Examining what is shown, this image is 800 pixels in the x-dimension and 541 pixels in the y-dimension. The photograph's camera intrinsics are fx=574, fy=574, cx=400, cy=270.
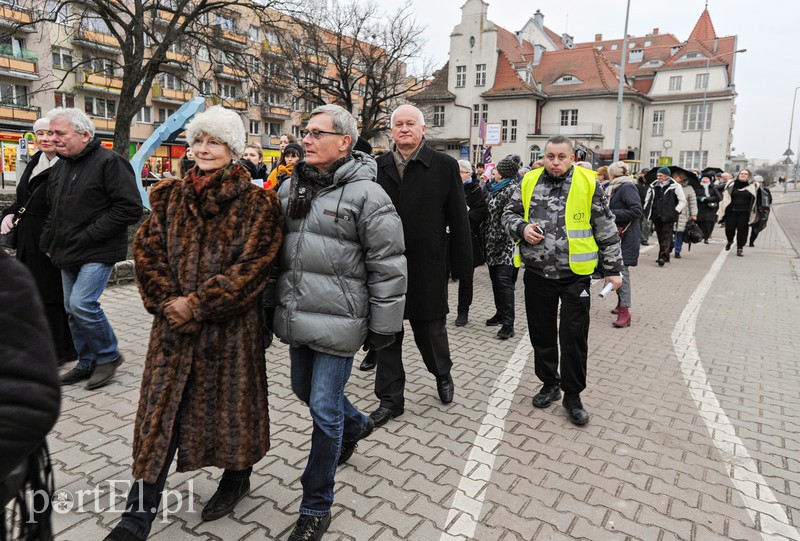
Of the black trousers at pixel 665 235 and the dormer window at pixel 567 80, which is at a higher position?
the dormer window at pixel 567 80

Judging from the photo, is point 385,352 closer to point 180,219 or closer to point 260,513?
point 260,513

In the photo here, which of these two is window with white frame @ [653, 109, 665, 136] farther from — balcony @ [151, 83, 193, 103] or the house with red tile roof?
balcony @ [151, 83, 193, 103]

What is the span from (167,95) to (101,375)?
167 ft

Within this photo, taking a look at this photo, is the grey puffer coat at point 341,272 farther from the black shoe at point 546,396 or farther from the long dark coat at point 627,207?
the long dark coat at point 627,207

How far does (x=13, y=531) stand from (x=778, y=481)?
392cm

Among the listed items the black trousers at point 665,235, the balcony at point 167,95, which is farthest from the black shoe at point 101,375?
the balcony at point 167,95

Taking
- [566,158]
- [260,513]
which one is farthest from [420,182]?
[260,513]

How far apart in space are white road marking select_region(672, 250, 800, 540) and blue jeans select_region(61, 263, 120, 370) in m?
4.56

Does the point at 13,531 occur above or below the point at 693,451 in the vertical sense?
above

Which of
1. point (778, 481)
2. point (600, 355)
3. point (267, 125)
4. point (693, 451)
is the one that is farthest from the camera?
point (267, 125)

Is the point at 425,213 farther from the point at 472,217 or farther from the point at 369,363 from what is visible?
the point at 472,217

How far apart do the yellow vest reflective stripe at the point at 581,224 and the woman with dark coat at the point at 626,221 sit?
3000 mm

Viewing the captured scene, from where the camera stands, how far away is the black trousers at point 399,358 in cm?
416

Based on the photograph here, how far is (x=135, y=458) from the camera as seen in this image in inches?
99.7
